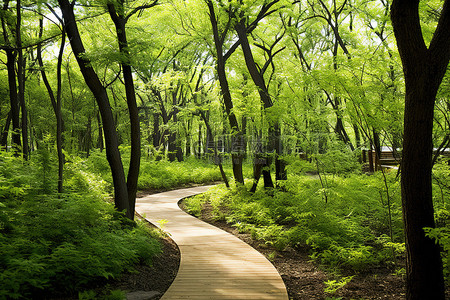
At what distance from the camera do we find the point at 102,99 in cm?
701

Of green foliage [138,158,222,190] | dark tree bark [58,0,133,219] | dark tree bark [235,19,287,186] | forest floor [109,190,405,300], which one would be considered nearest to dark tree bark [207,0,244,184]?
dark tree bark [235,19,287,186]

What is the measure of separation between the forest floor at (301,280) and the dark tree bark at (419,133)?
903mm

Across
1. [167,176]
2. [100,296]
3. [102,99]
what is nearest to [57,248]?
[100,296]

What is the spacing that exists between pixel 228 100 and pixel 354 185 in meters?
5.00

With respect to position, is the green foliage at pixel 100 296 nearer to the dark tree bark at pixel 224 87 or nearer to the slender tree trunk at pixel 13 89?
the dark tree bark at pixel 224 87

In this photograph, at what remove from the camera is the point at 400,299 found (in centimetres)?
434

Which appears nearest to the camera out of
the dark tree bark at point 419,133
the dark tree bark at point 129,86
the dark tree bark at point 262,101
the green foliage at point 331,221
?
the dark tree bark at point 419,133

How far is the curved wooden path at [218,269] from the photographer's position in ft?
14.7

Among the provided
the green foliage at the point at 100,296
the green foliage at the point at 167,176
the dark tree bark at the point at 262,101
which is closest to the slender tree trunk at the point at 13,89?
the green foliage at the point at 167,176

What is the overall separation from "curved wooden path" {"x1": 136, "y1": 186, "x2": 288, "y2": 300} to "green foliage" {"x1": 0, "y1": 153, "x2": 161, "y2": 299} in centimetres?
82

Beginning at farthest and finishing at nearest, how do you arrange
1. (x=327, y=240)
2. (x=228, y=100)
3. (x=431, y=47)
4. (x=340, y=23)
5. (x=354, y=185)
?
(x=340, y=23) → (x=228, y=100) → (x=354, y=185) → (x=327, y=240) → (x=431, y=47)

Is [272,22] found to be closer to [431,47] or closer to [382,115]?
[382,115]

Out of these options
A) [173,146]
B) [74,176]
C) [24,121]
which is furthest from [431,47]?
[173,146]

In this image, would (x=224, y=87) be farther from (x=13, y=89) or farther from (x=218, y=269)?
(x=218, y=269)
